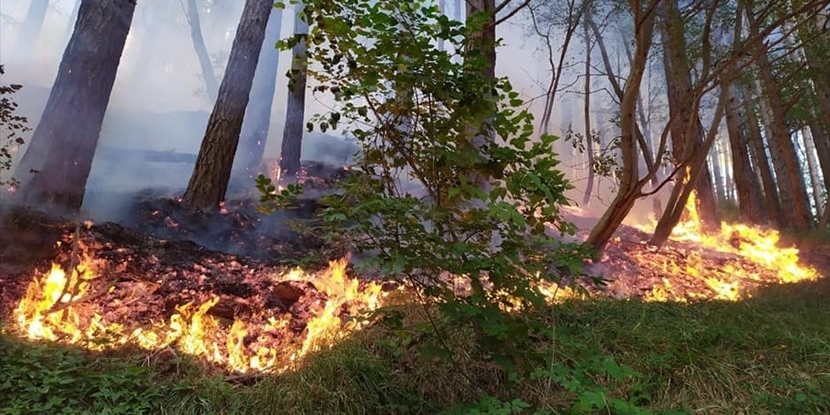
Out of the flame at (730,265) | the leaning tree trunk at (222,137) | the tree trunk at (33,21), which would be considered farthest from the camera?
the tree trunk at (33,21)

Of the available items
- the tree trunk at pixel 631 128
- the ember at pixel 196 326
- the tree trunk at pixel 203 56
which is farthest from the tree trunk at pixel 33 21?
the tree trunk at pixel 631 128

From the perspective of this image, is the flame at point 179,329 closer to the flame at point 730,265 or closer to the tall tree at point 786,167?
the flame at point 730,265

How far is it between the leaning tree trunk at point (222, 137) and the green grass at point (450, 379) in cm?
369

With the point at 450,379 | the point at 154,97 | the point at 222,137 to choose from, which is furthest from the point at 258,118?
the point at 450,379

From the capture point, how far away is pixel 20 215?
4.05 metres

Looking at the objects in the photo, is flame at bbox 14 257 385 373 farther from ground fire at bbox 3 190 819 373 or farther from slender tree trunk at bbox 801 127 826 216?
slender tree trunk at bbox 801 127 826 216

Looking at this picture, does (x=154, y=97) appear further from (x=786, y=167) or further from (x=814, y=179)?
(x=814, y=179)

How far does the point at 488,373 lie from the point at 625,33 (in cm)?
1620

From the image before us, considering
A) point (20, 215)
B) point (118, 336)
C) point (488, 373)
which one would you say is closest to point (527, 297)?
point (488, 373)

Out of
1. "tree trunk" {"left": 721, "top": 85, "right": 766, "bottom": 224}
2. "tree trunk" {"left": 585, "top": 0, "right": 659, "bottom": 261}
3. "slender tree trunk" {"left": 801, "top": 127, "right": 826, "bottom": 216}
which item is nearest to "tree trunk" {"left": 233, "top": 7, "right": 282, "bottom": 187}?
"tree trunk" {"left": 585, "top": 0, "right": 659, "bottom": 261}

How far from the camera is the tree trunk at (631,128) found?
429 centimetres

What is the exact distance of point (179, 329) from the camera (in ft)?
10.7

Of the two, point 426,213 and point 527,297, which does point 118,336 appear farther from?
point 527,297

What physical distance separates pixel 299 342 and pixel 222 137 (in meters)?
4.04
